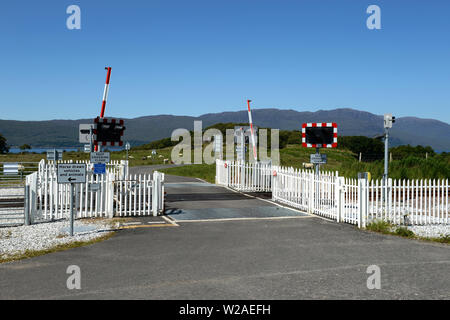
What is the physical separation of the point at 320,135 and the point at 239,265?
8.75 m

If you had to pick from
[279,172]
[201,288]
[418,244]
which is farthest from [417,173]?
[201,288]

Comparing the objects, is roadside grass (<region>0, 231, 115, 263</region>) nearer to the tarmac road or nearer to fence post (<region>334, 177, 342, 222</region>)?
the tarmac road

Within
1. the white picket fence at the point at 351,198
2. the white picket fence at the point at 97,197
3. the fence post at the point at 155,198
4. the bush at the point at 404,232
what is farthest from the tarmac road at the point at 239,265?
the white picket fence at the point at 97,197

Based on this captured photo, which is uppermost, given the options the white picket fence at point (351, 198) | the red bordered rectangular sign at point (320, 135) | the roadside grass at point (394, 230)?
the red bordered rectangular sign at point (320, 135)

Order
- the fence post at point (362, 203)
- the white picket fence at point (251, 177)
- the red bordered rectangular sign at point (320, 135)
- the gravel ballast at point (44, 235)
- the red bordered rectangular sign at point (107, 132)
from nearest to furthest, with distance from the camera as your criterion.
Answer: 1. the gravel ballast at point (44, 235)
2. the fence post at point (362, 203)
3. the red bordered rectangular sign at point (107, 132)
4. the red bordered rectangular sign at point (320, 135)
5. the white picket fence at point (251, 177)

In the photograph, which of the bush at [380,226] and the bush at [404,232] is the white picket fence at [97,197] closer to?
the bush at [380,226]

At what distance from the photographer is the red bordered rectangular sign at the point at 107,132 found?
1461 centimetres

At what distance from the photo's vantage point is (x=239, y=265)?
25.3ft

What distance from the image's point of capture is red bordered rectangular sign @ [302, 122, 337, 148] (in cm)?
1539

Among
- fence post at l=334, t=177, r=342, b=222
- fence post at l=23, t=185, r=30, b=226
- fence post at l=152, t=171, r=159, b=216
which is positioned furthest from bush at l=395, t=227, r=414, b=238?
fence post at l=23, t=185, r=30, b=226

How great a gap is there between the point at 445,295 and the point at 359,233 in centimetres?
489

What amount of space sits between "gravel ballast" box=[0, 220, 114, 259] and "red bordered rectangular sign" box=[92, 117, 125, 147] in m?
3.26

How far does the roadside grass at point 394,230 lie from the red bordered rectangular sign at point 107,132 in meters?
8.46
